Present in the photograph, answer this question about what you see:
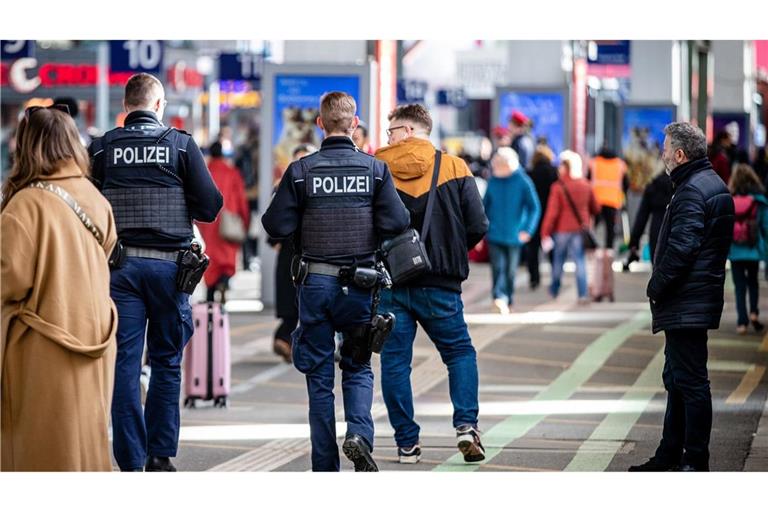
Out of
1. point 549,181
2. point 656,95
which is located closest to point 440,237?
point 549,181

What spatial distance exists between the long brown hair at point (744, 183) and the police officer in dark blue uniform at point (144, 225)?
8.49 metres

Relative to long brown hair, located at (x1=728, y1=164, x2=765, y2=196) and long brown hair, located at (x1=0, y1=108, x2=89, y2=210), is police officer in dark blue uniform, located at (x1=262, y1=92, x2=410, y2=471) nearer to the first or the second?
long brown hair, located at (x1=0, y1=108, x2=89, y2=210)

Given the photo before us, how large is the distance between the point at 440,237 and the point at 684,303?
141 cm

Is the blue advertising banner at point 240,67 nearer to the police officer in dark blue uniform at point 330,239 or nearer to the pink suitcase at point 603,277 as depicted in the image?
the pink suitcase at point 603,277

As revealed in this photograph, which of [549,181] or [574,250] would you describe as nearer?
[574,250]

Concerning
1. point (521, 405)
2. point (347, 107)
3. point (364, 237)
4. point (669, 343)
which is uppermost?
point (347, 107)

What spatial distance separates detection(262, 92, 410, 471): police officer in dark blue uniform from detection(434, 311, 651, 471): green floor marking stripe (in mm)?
1118

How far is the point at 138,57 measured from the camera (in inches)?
926

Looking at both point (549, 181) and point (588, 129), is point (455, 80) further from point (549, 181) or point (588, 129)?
point (549, 181)

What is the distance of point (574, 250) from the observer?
20047 mm

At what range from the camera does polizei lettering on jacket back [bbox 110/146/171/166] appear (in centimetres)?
858

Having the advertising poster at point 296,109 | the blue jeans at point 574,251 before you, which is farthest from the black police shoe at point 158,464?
the blue jeans at point 574,251

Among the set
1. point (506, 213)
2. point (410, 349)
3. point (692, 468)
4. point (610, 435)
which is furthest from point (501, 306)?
point (692, 468)

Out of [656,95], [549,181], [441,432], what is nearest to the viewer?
[441,432]
